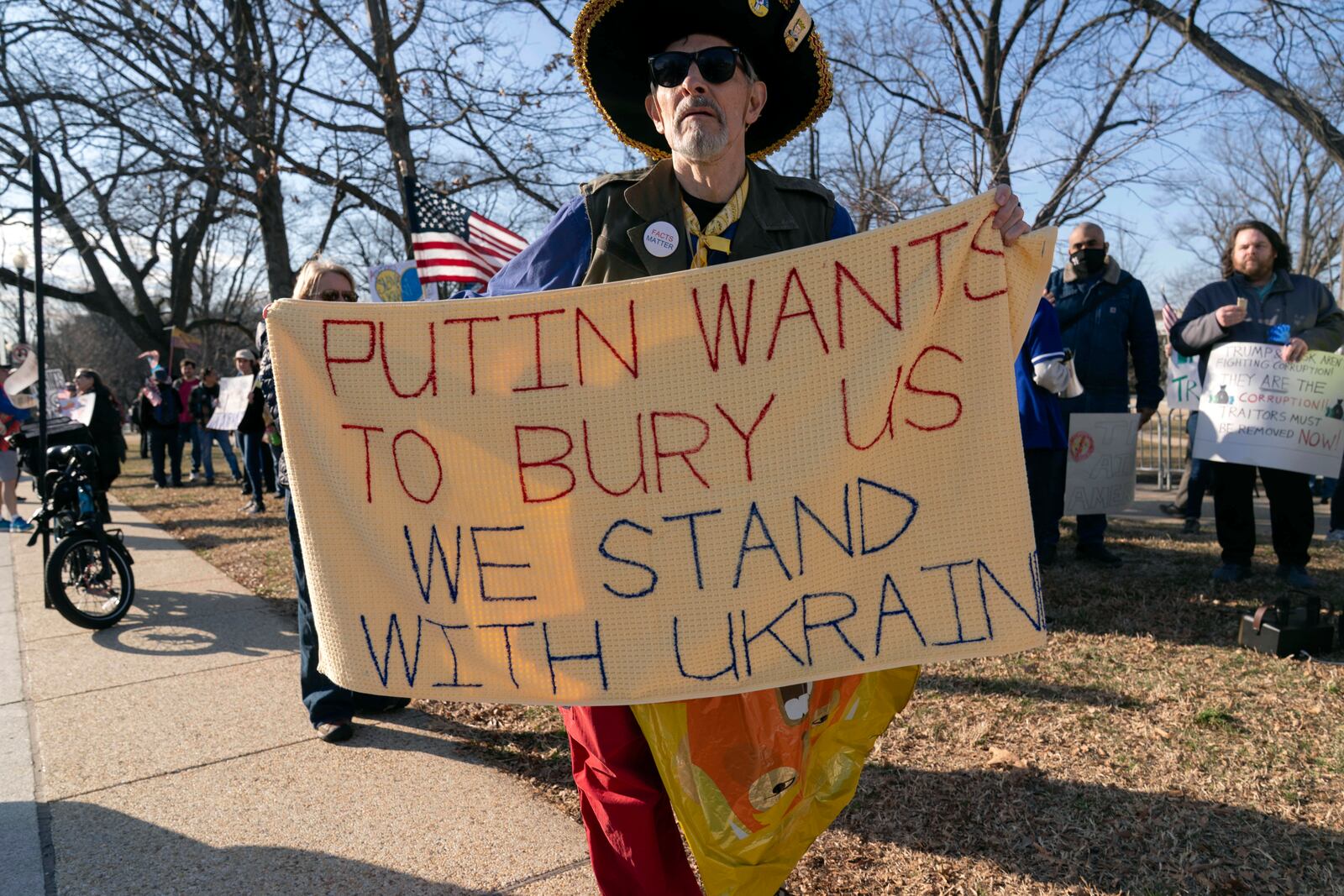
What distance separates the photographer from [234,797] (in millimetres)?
2973

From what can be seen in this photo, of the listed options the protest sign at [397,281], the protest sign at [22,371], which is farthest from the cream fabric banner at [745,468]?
the protest sign at [397,281]

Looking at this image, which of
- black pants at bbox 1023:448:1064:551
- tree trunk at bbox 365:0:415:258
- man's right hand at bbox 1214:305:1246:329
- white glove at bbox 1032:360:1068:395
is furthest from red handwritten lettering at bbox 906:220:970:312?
tree trunk at bbox 365:0:415:258

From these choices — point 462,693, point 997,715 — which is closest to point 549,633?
point 462,693

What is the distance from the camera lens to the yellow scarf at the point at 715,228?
7.14 ft

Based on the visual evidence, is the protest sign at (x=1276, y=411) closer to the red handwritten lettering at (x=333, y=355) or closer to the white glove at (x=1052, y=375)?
the white glove at (x=1052, y=375)

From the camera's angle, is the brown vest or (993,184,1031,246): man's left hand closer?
(993,184,1031,246): man's left hand

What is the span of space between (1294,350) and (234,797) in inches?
217

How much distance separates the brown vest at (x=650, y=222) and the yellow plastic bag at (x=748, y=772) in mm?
1027

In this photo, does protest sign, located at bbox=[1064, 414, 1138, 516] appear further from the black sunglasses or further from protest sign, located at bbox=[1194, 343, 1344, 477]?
the black sunglasses

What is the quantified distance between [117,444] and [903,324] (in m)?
8.83

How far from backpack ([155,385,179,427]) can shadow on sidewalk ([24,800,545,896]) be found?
504 inches

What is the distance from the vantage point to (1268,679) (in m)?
3.56

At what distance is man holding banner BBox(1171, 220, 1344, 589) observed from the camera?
500cm

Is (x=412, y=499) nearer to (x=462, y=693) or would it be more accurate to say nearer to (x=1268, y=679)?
(x=462, y=693)
